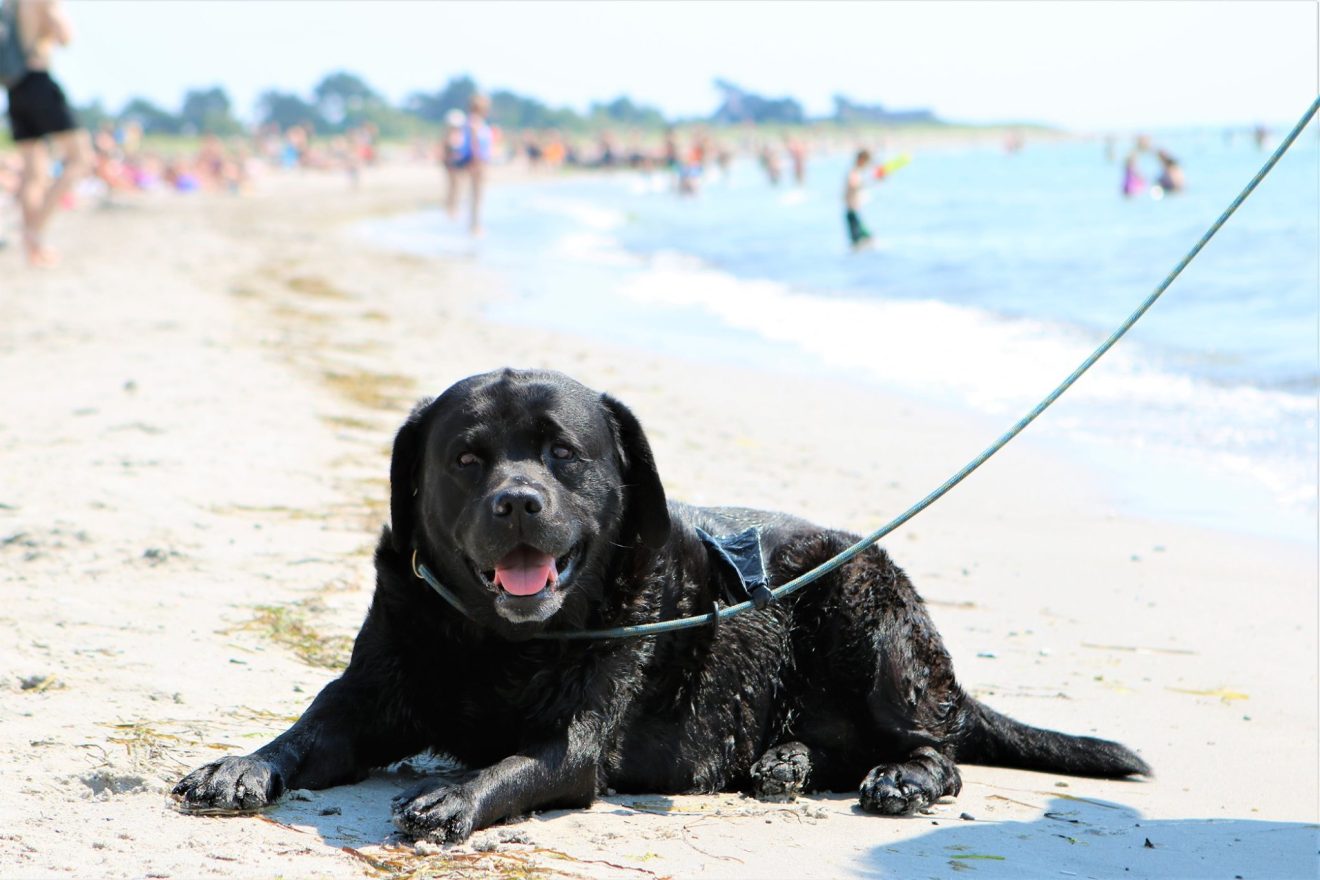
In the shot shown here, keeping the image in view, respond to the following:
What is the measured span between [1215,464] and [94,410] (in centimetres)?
655

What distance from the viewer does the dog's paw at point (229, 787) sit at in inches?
131

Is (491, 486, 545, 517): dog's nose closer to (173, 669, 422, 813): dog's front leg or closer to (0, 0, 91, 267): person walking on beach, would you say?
(173, 669, 422, 813): dog's front leg

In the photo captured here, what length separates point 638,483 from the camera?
4031 millimetres

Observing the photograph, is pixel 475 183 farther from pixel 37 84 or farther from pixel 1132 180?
pixel 1132 180

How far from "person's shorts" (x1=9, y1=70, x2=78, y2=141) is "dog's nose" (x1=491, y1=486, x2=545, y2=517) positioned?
417 inches

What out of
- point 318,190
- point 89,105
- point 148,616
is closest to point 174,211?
point 318,190

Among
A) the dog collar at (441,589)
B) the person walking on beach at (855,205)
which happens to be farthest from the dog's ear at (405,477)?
the person walking on beach at (855,205)

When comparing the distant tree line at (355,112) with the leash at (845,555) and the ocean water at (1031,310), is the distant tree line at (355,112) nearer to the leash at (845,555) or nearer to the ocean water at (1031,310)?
the ocean water at (1031,310)

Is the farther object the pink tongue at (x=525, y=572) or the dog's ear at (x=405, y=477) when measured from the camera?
the dog's ear at (x=405, y=477)

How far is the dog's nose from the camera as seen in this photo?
3.48m

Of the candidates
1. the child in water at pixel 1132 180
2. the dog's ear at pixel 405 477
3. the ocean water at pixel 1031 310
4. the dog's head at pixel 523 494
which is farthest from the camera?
the child in water at pixel 1132 180

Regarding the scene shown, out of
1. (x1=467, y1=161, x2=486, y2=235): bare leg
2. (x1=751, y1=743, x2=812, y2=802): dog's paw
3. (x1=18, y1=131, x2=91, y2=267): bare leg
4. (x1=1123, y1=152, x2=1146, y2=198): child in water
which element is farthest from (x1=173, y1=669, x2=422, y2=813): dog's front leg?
(x1=1123, y1=152, x2=1146, y2=198): child in water

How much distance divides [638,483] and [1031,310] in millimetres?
13886

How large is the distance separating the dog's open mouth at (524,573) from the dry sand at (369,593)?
583 mm
